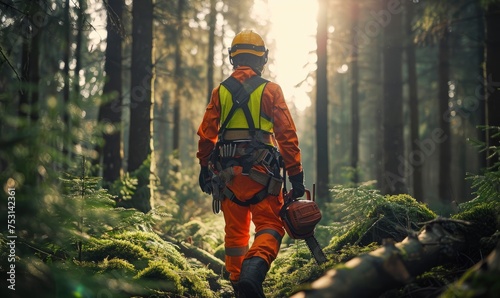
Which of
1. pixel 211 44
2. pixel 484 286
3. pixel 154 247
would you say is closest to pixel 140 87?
pixel 154 247

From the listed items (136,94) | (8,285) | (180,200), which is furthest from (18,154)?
(180,200)

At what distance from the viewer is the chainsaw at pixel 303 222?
4.98 m

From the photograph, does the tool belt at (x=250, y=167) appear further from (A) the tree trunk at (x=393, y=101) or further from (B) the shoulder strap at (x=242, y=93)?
(A) the tree trunk at (x=393, y=101)

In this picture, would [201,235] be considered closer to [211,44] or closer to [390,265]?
[390,265]

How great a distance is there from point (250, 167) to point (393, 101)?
348 inches

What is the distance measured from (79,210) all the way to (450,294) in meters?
2.18

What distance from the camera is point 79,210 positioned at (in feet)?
8.14

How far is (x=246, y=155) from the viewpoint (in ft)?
17.4

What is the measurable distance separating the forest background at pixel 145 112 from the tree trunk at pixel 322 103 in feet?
0.12

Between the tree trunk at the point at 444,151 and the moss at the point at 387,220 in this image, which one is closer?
the moss at the point at 387,220

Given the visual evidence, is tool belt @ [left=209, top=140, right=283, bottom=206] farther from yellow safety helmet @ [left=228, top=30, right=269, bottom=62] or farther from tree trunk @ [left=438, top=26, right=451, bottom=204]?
tree trunk @ [left=438, top=26, right=451, bottom=204]

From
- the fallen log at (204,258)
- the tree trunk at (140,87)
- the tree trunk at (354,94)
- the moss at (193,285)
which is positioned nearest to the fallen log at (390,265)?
the moss at (193,285)

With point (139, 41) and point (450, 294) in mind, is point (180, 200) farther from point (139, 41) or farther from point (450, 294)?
point (450, 294)

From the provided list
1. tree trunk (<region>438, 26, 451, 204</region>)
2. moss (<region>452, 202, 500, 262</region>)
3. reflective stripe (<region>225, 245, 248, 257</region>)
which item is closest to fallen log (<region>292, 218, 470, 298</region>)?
moss (<region>452, 202, 500, 262</region>)
